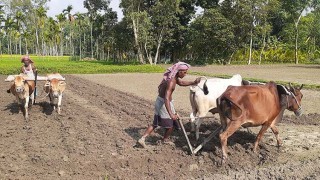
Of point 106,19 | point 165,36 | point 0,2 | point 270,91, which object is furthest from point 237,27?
point 0,2

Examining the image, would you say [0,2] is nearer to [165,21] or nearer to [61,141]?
[165,21]

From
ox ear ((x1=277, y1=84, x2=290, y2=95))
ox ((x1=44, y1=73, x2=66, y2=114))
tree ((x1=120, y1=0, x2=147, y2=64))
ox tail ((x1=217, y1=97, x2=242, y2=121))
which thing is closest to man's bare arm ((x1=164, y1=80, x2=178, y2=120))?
ox tail ((x1=217, y1=97, x2=242, y2=121))

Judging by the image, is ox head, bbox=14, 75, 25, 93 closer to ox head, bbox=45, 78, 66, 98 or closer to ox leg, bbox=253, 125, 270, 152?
ox head, bbox=45, 78, 66, 98

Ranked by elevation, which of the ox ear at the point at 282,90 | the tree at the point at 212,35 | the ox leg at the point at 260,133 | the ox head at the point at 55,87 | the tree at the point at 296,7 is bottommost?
the ox leg at the point at 260,133

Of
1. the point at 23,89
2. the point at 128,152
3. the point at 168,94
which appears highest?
the point at 168,94

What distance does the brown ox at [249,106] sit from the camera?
6363mm

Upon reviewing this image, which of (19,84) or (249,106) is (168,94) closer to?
(249,106)

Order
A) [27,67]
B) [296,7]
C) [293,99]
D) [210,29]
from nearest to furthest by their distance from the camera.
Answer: [293,99], [27,67], [210,29], [296,7]

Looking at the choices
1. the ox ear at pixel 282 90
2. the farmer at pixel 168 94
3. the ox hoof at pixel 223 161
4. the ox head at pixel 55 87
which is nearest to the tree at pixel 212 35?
the ox head at pixel 55 87

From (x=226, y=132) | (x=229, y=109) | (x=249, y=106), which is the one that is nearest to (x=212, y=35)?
(x=249, y=106)

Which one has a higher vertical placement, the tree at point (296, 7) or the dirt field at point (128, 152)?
the tree at point (296, 7)

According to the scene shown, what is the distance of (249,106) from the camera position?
21.2ft

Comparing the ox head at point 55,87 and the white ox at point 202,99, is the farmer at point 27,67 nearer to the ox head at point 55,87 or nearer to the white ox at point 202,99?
the ox head at point 55,87

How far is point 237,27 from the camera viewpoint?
4512cm
